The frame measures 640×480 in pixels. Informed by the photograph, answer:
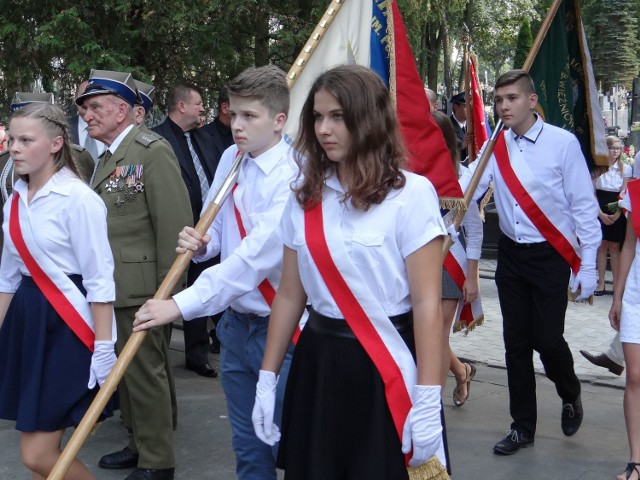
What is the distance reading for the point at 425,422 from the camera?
9.27ft

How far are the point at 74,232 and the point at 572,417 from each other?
10.6ft

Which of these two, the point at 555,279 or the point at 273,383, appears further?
the point at 555,279

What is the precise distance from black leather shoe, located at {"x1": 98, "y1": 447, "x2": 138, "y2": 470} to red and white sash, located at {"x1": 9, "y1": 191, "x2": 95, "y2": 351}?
1.56 meters

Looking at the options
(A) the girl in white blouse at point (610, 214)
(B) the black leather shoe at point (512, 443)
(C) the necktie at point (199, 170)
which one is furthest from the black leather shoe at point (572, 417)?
(A) the girl in white blouse at point (610, 214)

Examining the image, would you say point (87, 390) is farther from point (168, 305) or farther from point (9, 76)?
point (9, 76)

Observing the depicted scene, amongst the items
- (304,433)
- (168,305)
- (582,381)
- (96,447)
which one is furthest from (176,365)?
(304,433)

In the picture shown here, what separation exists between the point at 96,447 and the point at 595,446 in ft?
9.48

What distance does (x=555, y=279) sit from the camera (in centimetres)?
545

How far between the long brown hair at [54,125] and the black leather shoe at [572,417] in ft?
10.5

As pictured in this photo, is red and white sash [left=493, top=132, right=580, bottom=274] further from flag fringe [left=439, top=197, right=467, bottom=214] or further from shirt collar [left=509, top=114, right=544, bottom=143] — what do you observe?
flag fringe [left=439, top=197, right=467, bottom=214]

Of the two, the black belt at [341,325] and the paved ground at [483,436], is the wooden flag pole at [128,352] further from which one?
the paved ground at [483,436]

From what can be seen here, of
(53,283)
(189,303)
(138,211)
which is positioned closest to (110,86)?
(138,211)

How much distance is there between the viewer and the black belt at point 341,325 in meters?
2.97

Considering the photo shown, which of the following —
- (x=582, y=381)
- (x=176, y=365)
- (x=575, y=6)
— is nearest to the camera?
(x=575, y=6)
